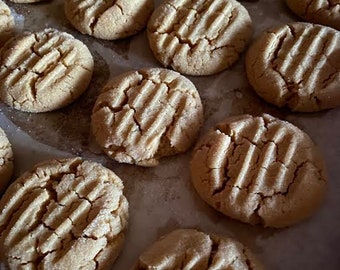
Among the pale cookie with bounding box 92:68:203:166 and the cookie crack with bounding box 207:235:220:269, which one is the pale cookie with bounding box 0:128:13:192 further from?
the cookie crack with bounding box 207:235:220:269

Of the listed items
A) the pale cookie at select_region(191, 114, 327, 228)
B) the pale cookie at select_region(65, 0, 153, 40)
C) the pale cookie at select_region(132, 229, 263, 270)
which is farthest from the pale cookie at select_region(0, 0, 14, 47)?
the pale cookie at select_region(132, 229, 263, 270)

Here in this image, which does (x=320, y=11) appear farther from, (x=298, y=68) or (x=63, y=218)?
(x=63, y=218)

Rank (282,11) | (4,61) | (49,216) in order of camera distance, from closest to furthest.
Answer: (49,216) → (4,61) → (282,11)

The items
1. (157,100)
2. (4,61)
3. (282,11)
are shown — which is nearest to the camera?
(157,100)

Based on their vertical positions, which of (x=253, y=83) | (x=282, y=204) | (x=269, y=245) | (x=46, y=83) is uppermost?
(x=46, y=83)

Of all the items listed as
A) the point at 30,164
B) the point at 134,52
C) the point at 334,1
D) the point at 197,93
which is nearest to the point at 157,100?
the point at 197,93

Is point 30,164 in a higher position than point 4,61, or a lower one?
lower

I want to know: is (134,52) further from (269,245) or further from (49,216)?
(269,245)
